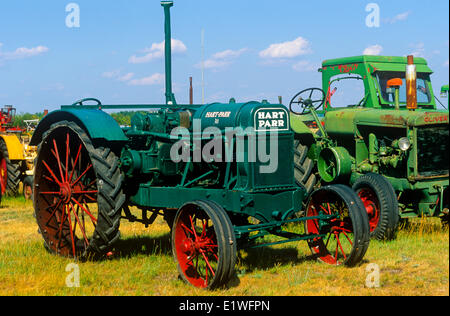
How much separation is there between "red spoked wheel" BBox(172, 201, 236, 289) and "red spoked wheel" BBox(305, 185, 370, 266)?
1252 millimetres

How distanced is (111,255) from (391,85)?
Result: 166 inches

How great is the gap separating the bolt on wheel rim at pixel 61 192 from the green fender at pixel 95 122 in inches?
6.7

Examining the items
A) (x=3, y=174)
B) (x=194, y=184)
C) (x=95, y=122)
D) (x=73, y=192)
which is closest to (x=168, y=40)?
(x=95, y=122)

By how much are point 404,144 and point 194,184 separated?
2720 millimetres

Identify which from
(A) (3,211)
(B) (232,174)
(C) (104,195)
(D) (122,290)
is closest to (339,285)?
(B) (232,174)

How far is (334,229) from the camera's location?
235 inches

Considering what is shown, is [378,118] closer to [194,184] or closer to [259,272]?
[194,184]

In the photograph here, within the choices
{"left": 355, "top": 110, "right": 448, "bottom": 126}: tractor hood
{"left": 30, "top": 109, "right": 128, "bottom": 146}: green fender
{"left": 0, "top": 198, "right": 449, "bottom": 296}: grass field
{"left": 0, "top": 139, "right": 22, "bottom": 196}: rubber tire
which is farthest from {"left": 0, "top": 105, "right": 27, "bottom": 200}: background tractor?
{"left": 355, "top": 110, "right": 448, "bottom": 126}: tractor hood

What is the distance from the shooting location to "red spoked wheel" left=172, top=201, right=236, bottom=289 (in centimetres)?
488

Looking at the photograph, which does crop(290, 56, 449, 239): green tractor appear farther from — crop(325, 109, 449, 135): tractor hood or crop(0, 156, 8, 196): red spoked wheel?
crop(0, 156, 8, 196): red spoked wheel

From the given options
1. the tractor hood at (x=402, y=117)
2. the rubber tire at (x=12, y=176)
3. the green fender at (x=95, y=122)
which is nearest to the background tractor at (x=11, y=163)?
the rubber tire at (x=12, y=176)

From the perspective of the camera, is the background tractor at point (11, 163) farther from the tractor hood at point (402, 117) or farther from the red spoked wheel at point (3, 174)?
the tractor hood at point (402, 117)

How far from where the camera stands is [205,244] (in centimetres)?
523

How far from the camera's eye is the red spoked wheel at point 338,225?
5.56 meters
